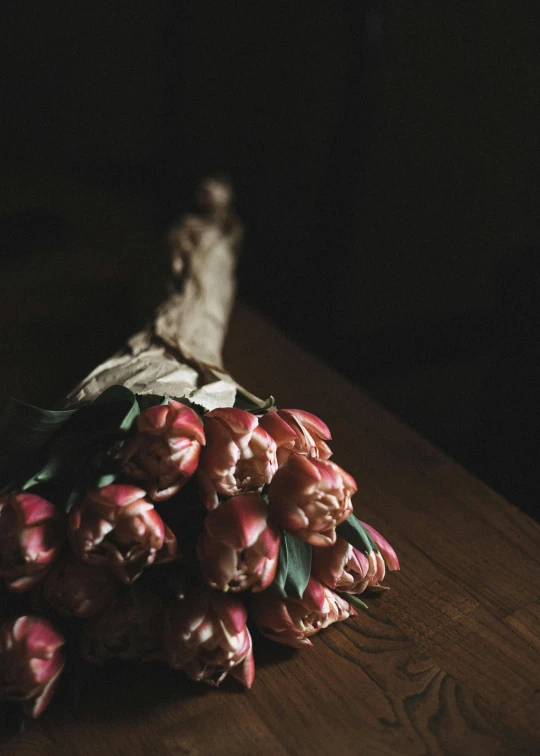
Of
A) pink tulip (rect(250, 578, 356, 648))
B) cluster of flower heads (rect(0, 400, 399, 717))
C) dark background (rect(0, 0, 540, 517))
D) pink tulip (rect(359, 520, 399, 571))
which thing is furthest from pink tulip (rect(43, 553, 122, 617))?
dark background (rect(0, 0, 540, 517))

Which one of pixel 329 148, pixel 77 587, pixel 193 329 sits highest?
pixel 77 587

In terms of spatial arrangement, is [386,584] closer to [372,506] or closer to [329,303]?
[372,506]

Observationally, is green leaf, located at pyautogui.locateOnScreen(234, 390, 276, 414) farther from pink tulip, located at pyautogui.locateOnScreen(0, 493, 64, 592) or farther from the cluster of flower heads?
pink tulip, located at pyautogui.locateOnScreen(0, 493, 64, 592)

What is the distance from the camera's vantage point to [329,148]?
2146 mm

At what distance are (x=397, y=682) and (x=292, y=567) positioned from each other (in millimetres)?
129

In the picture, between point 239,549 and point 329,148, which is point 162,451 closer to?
point 239,549

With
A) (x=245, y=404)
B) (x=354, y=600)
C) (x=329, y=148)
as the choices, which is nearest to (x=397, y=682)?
(x=354, y=600)

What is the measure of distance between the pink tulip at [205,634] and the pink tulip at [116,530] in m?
0.05

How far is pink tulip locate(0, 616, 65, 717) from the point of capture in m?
0.48

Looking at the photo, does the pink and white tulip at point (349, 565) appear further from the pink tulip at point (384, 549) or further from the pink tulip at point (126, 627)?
the pink tulip at point (126, 627)

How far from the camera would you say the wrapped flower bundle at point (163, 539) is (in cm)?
48

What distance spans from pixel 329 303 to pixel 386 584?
1.64 metres

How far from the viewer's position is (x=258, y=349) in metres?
1.11

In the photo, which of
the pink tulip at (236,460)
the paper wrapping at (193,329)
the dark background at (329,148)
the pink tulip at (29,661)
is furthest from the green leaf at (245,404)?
the dark background at (329,148)
